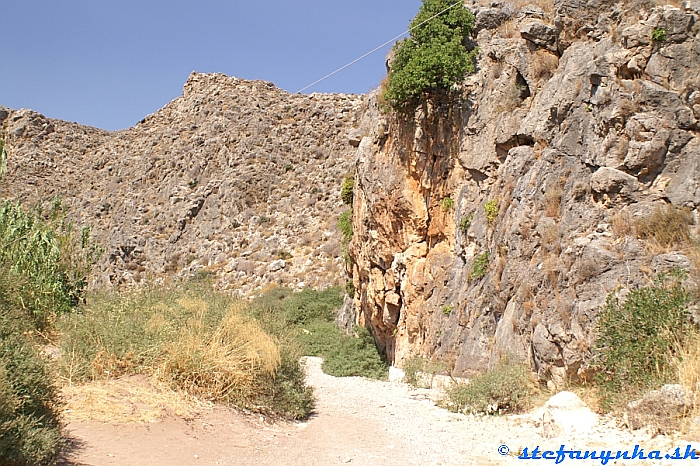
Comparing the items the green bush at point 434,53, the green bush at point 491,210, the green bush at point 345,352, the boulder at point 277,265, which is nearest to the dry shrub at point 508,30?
the green bush at point 434,53

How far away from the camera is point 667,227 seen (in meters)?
8.96

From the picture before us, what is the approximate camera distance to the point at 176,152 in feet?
145

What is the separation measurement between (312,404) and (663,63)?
8319mm

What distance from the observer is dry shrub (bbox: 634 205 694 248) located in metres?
8.81

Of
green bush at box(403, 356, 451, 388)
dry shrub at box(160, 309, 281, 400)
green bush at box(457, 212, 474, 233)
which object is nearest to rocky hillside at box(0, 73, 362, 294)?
green bush at box(457, 212, 474, 233)

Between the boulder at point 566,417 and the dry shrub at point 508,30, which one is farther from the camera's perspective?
the dry shrub at point 508,30

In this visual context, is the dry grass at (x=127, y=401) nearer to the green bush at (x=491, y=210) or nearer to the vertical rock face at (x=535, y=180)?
the vertical rock face at (x=535, y=180)

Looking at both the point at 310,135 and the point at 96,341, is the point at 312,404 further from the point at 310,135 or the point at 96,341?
the point at 310,135

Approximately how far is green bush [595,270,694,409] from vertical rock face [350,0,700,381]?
0.47 meters

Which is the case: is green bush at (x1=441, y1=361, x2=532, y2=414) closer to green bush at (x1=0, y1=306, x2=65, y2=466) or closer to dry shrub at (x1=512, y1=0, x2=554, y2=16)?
green bush at (x1=0, y1=306, x2=65, y2=466)

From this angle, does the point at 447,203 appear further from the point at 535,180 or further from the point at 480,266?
the point at 535,180

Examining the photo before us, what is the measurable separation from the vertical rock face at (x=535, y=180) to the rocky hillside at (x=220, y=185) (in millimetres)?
12975

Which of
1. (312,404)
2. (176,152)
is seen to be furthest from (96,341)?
(176,152)

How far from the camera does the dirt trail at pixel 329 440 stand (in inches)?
259
